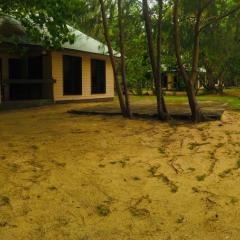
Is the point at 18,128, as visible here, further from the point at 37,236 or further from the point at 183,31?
the point at 37,236

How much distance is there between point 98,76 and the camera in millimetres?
22328

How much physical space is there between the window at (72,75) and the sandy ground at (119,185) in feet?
34.8

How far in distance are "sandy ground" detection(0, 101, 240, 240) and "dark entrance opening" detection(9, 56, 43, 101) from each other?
10.2 metres

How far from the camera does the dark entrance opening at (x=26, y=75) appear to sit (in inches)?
765

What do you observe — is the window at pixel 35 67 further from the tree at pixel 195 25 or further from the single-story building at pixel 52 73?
the tree at pixel 195 25

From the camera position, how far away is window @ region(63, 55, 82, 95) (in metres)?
20.2

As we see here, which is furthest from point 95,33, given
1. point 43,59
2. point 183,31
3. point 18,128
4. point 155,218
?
point 155,218

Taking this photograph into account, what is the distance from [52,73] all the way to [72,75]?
1.45 m

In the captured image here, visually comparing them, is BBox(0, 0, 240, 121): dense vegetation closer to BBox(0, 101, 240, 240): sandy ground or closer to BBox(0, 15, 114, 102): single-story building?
BBox(0, 101, 240, 240): sandy ground

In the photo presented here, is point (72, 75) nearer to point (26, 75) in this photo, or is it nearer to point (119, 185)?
point (26, 75)

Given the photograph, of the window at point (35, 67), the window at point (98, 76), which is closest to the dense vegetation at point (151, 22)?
the window at point (35, 67)

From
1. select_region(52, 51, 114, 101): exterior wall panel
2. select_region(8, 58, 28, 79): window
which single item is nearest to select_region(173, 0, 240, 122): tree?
select_region(52, 51, 114, 101): exterior wall panel

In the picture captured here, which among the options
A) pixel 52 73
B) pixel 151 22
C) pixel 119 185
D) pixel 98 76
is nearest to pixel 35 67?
pixel 52 73

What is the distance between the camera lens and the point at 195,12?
1176 centimetres
